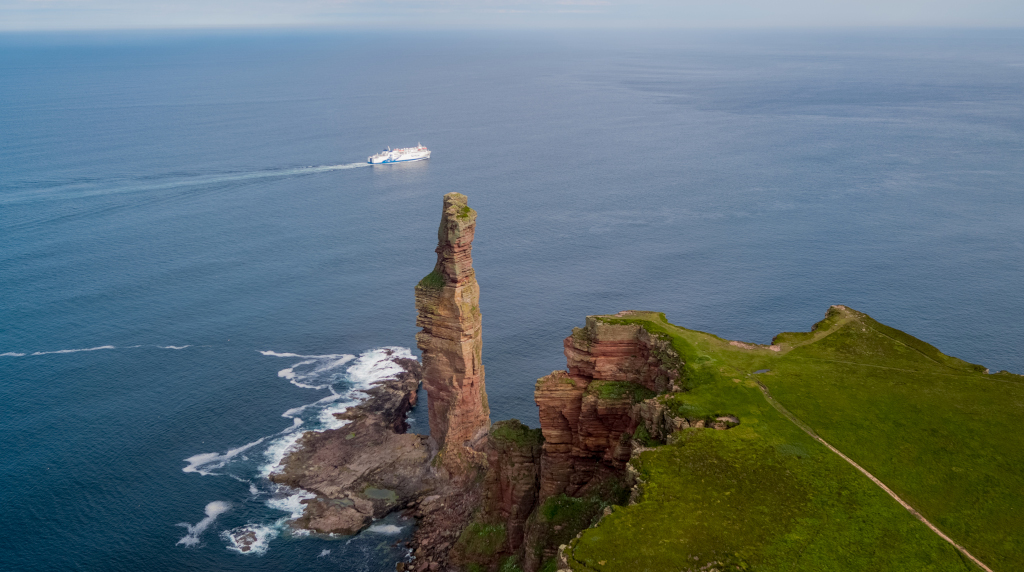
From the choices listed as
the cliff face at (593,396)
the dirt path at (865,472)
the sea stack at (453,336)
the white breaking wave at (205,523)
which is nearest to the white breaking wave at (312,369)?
the white breaking wave at (205,523)

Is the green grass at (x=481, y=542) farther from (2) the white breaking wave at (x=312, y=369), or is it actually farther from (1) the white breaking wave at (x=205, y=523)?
(2) the white breaking wave at (x=312, y=369)

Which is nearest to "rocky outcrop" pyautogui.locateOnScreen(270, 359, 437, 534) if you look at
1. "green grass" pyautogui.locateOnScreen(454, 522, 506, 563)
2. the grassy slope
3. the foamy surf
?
"green grass" pyautogui.locateOnScreen(454, 522, 506, 563)

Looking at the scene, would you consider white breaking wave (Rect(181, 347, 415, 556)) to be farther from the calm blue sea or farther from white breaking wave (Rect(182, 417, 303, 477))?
the calm blue sea

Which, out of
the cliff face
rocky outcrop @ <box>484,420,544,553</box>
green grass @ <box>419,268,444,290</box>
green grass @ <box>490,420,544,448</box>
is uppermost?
green grass @ <box>419,268,444,290</box>

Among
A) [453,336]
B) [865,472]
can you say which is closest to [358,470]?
[453,336]

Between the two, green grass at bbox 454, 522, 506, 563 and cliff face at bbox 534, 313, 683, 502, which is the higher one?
cliff face at bbox 534, 313, 683, 502

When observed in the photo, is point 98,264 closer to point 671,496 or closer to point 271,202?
point 271,202

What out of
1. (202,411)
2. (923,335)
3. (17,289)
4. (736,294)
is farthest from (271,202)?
(923,335)
